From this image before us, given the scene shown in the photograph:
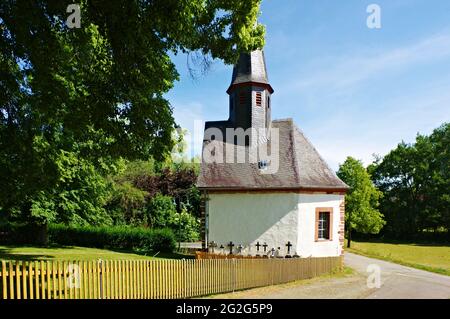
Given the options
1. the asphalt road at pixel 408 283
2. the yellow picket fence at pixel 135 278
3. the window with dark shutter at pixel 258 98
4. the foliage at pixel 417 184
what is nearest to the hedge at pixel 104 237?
the window with dark shutter at pixel 258 98

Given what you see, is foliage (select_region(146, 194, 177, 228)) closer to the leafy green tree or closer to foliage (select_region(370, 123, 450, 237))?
the leafy green tree

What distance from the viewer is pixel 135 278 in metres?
10.2

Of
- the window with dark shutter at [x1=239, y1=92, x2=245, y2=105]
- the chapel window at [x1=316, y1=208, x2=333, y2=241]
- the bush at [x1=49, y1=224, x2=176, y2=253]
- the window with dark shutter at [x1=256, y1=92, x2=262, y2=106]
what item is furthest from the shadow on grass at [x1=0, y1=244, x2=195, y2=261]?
the window with dark shutter at [x1=256, y1=92, x2=262, y2=106]

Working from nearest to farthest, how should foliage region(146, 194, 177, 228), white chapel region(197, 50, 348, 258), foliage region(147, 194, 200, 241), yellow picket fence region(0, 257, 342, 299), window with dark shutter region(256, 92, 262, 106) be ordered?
yellow picket fence region(0, 257, 342, 299) → white chapel region(197, 50, 348, 258) → window with dark shutter region(256, 92, 262, 106) → foliage region(147, 194, 200, 241) → foliage region(146, 194, 177, 228)

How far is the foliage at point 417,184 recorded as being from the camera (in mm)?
52094

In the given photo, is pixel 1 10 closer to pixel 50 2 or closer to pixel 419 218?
pixel 50 2

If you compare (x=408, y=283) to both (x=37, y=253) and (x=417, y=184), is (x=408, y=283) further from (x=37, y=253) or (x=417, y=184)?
(x=417, y=184)

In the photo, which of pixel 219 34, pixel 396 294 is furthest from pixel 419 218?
pixel 219 34

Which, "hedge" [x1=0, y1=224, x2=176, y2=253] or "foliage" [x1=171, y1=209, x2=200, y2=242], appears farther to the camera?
"foliage" [x1=171, y1=209, x2=200, y2=242]

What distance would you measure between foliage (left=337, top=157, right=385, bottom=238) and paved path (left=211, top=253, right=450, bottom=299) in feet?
64.5

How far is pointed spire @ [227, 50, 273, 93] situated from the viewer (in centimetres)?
2252

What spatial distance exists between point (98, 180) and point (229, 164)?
971 centimetres


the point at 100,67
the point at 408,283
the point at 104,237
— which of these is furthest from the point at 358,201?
the point at 100,67

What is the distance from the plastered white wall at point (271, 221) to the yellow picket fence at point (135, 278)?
4.29m
